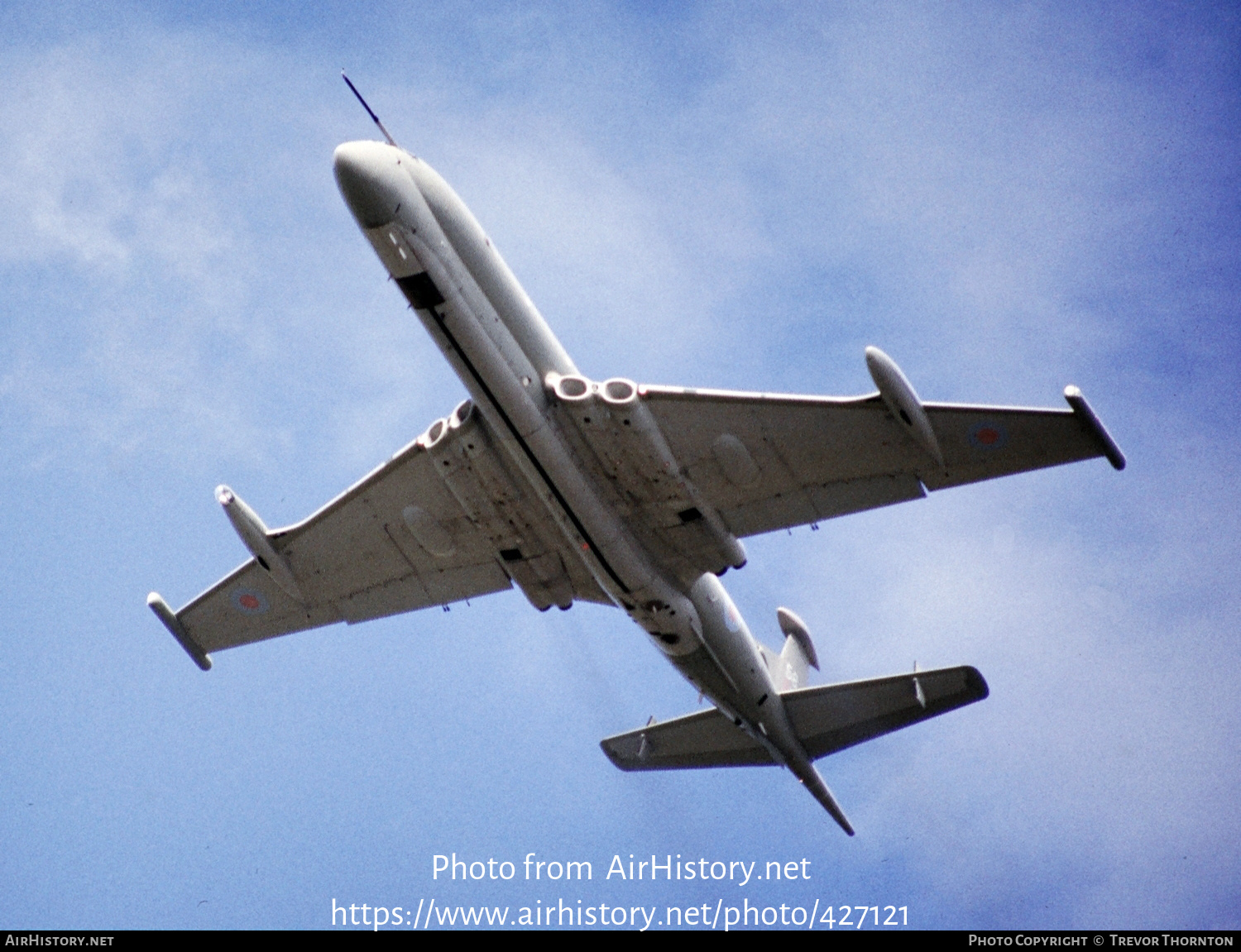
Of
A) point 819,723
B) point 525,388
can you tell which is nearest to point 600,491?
point 525,388

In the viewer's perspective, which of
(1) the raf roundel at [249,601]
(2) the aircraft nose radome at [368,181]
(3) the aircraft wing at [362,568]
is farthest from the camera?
(1) the raf roundel at [249,601]

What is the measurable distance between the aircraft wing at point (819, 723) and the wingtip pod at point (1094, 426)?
7.07 meters

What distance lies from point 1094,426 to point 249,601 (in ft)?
64.9

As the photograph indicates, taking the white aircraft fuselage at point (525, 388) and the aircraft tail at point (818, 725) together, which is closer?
the white aircraft fuselage at point (525, 388)

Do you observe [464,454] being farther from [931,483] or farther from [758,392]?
[931,483]

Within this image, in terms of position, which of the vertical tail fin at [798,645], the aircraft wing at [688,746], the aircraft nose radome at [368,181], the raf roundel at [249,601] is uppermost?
the aircraft nose radome at [368,181]

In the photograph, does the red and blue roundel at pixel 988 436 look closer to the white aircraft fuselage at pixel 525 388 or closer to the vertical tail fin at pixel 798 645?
the white aircraft fuselage at pixel 525 388

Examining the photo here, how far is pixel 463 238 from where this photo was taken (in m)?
26.6

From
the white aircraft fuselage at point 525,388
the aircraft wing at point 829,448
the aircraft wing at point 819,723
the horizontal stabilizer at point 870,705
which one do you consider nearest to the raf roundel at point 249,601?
the white aircraft fuselage at point 525,388

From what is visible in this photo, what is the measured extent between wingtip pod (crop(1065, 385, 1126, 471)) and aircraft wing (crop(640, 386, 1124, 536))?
9cm

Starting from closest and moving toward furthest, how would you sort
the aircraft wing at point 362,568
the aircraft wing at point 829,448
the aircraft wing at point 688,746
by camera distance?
the aircraft wing at point 829,448
the aircraft wing at point 362,568
the aircraft wing at point 688,746

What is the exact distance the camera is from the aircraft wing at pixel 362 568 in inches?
1223

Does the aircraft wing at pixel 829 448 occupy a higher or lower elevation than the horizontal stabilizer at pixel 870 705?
higher

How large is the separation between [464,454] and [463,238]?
4298 millimetres
